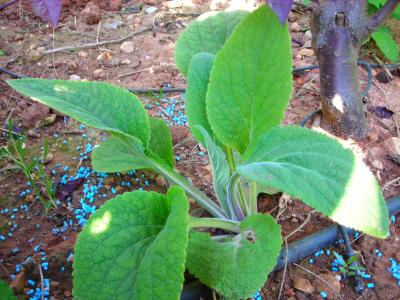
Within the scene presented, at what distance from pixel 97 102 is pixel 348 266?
2.59ft

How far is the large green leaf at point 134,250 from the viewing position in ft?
2.63

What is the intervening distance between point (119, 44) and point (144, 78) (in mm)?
314

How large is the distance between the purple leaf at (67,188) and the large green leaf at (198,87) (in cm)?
46

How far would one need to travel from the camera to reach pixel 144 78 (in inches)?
73.2

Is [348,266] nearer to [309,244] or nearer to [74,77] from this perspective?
[309,244]

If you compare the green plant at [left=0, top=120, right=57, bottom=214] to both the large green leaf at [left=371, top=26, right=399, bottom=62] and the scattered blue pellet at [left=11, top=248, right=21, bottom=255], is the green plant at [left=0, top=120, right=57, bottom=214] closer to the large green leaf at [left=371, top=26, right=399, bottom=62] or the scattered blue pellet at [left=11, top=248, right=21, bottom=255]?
the scattered blue pellet at [left=11, top=248, right=21, bottom=255]

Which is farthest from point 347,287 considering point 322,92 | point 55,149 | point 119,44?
point 119,44

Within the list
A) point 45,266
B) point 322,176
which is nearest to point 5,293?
point 45,266

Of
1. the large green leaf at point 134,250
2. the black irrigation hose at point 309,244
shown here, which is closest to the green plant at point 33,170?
the large green leaf at point 134,250

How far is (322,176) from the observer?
0.83 meters

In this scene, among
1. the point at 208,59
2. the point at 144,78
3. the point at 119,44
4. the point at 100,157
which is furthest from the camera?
the point at 119,44

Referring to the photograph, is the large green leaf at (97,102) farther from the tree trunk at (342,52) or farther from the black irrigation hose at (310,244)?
the tree trunk at (342,52)

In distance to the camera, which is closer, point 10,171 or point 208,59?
point 208,59

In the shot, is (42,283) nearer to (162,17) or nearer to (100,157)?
(100,157)
